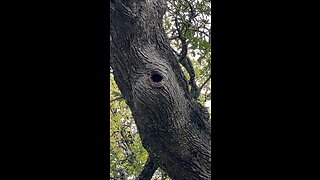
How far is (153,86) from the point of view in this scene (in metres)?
1.82

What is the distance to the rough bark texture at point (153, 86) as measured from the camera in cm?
187

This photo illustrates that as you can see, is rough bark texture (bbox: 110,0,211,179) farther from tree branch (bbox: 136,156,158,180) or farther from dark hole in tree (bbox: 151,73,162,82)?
tree branch (bbox: 136,156,158,180)

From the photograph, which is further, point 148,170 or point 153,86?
point 148,170

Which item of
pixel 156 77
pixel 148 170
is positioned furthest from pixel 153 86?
pixel 148 170

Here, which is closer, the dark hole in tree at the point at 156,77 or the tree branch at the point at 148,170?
the dark hole in tree at the point at 156,77

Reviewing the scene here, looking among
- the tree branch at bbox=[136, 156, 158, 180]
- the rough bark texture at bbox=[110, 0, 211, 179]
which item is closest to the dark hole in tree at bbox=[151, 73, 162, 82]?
the rough bark texture at bbox=[110, 0, 211, 179]

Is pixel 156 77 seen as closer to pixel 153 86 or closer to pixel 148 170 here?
pixel 153 86

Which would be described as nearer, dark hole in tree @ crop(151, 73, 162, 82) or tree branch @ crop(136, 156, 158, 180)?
dark hole in tree @ crop(151, 73, 162, 82)

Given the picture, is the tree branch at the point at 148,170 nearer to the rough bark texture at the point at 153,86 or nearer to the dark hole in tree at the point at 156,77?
the rough bark texture at the point at 153,86

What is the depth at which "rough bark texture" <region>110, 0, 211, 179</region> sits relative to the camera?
1868 mm

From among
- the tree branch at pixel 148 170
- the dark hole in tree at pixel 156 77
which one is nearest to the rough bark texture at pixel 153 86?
the dark hole in tree at pixel 156 77

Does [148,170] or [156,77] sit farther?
[148,170]

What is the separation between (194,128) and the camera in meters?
2.00
